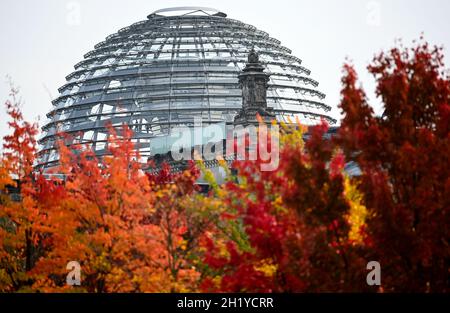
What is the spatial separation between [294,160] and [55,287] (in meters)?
8.36

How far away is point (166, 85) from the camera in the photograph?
98.9m

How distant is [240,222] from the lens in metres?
38.1

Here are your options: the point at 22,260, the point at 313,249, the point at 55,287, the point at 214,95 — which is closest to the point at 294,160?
the point at 313,249

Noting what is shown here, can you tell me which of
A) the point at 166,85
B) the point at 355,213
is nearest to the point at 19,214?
the point at 355,213

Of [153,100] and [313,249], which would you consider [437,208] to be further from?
[153,100]

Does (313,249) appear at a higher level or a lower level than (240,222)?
lower

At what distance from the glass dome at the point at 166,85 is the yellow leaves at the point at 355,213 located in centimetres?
5941

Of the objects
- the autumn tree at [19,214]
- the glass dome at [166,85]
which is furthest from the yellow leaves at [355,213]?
the glass dome at [166,85]

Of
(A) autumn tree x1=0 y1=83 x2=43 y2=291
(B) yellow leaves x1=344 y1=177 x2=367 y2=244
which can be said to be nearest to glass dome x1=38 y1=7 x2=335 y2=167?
(A) autumn tree x1=0 y1=83 x2=43 y2=291

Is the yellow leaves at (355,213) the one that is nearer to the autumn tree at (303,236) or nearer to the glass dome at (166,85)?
the autumn tree at (303,236)

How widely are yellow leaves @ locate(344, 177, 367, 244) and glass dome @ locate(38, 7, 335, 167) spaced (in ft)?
195

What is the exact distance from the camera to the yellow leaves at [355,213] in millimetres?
31250

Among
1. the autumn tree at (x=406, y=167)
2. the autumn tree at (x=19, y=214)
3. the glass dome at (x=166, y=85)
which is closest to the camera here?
the autumn tree at (x=406, y=167)
